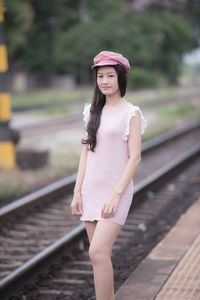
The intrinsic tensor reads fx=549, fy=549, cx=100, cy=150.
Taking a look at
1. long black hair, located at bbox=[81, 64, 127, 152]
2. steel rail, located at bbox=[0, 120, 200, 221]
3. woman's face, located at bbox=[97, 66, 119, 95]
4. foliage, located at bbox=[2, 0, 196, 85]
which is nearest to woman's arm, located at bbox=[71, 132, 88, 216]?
long black hair, located at bbox=[81, 64, 127, 152]

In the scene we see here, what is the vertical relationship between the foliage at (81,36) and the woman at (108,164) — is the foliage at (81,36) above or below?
below

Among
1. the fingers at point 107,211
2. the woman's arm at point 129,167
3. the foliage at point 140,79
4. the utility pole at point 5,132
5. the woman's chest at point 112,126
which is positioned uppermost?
the woman's chest at point 112,126

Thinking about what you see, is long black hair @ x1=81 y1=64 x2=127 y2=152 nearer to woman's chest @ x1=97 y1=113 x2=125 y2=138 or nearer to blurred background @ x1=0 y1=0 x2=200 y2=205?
woman's chest @ x1=97 y1=113 x2=125 y2=138

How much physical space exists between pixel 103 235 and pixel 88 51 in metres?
46.2

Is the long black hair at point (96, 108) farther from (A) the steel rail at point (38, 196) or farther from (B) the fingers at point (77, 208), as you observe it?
(A) the steel rail at point (38, 196)

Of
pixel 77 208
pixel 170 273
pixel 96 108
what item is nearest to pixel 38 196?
pixel 170 273

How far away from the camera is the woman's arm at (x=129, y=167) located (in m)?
3.32

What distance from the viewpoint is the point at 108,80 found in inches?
135

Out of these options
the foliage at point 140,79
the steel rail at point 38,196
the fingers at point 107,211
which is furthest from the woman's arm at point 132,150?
the foliage at point 140,79

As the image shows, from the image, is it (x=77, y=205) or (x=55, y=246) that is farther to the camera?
(x=55, y=246)

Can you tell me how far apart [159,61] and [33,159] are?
165ft

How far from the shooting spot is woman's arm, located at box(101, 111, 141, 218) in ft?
10.9

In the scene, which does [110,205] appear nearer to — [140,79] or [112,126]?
[112,126]

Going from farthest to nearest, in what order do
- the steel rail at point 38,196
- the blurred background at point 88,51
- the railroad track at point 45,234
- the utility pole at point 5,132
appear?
the blurred background at point 88,51 → the utility pole at point 5,132 → the steel rail at point 38,196 → the railroad track at point 45,234
